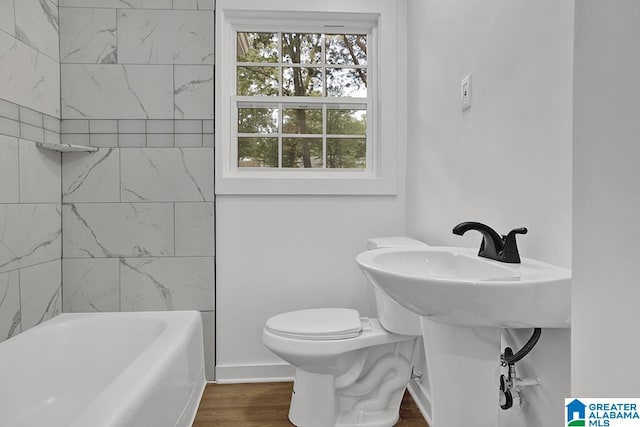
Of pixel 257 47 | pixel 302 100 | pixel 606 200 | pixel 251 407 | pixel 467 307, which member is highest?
pixel 257 47

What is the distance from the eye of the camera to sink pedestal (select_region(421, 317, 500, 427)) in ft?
3.59

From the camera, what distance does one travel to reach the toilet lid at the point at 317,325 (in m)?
1.80

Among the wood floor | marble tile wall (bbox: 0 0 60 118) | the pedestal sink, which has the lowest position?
the wood floor

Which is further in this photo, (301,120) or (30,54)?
(301,120)

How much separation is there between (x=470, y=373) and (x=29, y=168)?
6.87 ft

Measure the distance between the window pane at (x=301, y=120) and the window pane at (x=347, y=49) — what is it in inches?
13.1

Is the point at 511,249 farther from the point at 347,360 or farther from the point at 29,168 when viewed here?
the point at 29,168

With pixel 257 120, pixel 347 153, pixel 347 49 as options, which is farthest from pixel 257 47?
pixel 347 153

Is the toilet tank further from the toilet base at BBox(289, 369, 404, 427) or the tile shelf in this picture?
the tile shelf

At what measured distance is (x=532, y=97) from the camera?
1.21 m

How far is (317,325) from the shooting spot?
187 cm

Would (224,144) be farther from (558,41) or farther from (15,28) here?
(558,41)

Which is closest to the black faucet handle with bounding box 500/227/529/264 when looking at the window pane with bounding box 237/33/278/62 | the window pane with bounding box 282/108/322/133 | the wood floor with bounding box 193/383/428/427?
the wood floor with bounding box 193/383/428/427

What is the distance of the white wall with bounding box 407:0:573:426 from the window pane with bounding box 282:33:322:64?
716 mm
